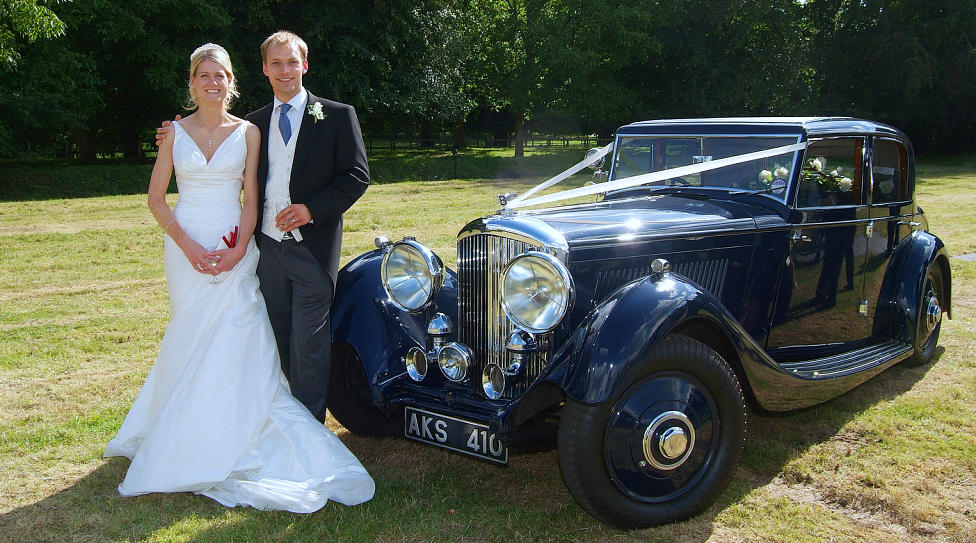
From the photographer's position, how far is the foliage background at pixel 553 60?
2139 centimetres

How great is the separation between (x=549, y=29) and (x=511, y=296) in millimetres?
27395

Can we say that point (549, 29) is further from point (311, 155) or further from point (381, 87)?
point (311, 155)

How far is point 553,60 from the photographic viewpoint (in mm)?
28297

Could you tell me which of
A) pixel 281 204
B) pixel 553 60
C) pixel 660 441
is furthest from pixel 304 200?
pixel 553 60

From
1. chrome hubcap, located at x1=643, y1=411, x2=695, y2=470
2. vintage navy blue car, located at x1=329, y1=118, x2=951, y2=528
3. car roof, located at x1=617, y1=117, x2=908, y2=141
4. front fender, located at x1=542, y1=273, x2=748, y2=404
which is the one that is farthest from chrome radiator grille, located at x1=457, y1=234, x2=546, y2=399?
car roof, located at x1=617, y1=117, x2=908, y2=141

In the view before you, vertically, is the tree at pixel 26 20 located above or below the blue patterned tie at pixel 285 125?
above

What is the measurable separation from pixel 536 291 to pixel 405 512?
1189mm

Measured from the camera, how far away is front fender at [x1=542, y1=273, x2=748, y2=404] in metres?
3.01

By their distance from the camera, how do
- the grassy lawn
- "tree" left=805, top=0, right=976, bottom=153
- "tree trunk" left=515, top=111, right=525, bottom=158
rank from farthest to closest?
"tree trunk" left=515, top=111, right=525, bottom=158, "tree" left=805, top=0, right=976, bottom=153, the grassy lawn

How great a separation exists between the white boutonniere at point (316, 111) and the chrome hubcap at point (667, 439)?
7.19ft

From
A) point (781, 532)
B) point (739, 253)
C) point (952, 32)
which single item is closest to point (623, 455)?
point (781, 532)

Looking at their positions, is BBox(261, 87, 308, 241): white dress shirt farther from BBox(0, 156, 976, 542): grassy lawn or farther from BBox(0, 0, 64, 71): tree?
BBox(0, 0, 64, 71): tree

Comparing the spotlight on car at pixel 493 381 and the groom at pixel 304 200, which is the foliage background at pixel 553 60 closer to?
the groom at pixel 304 200

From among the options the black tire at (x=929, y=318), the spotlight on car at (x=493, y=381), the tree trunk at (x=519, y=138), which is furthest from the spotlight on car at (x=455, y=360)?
the tree trunk at (x=519, y=138)
